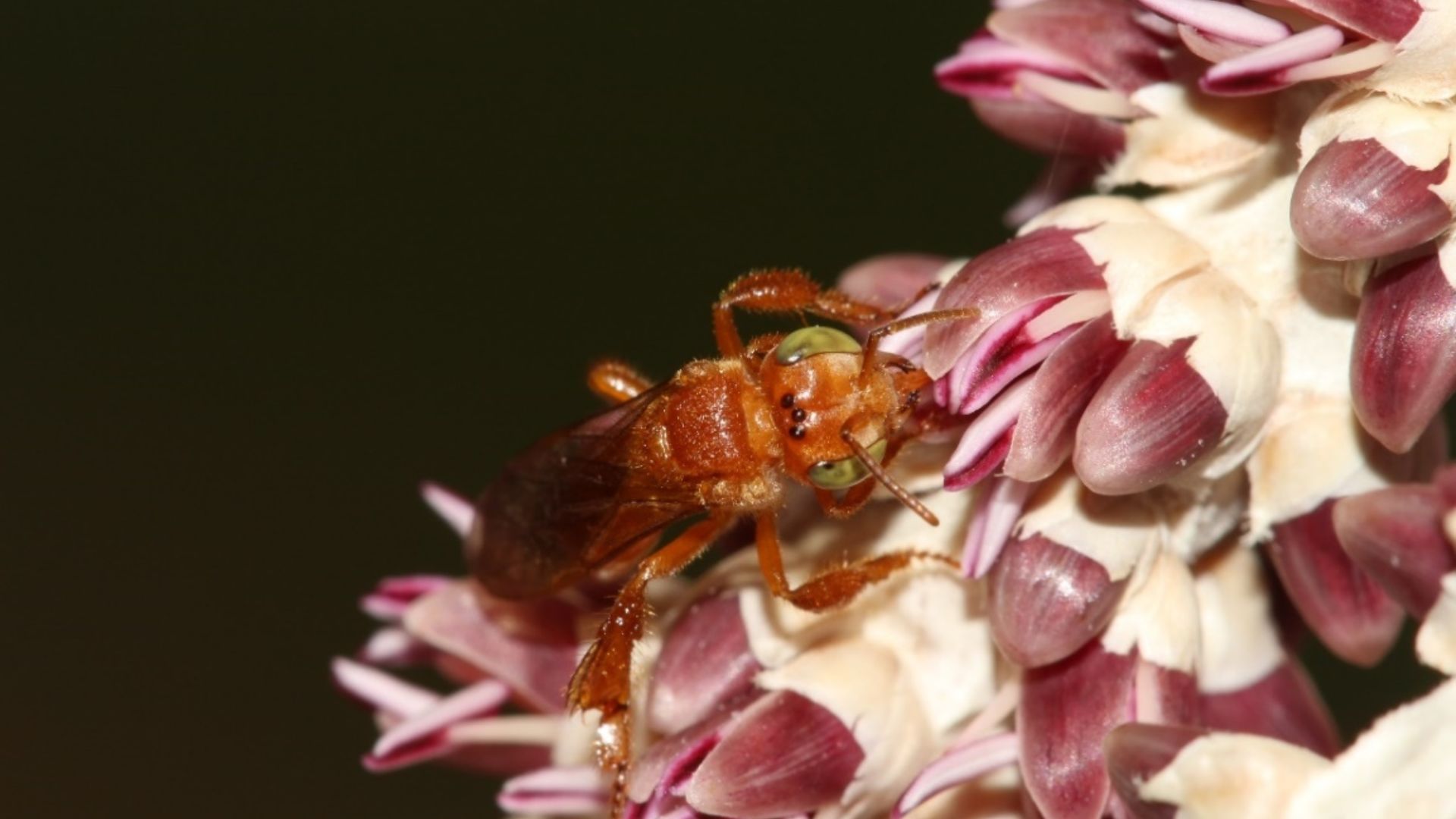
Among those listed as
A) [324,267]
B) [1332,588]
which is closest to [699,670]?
[1332,588]

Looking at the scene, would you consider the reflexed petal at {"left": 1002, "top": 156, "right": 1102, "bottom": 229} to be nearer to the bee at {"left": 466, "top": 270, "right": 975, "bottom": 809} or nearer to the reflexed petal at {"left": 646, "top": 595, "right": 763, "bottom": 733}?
the bee at {"left": 466, "top": 270, "right": 975, "bottom": 809}

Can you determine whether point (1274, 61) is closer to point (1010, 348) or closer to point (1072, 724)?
point (1010, 348)

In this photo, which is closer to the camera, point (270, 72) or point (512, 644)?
point (512, 644)

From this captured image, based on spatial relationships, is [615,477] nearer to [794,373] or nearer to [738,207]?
[794,373]

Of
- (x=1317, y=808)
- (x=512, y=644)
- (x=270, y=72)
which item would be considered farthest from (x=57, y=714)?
(x=1317, y=808)

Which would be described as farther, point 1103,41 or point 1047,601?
point 1103,41

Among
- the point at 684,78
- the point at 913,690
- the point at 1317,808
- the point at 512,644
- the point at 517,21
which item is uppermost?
the point at 517,21
